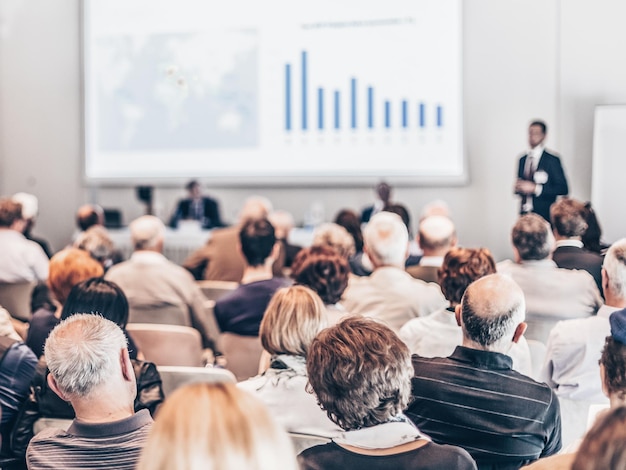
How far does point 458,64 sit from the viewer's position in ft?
26.6

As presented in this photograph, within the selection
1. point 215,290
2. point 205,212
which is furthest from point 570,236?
point 205,212

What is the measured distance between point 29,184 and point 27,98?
3.28 feet

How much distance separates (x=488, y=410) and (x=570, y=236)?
273 cm

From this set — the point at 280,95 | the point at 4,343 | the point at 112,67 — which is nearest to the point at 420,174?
the point at 280,95

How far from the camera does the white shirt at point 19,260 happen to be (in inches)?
222

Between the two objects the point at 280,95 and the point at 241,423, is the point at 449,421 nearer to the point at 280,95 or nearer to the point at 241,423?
the point at 241,423

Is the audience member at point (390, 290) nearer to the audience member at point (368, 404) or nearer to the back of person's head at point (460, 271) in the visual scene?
the back of person's head at point (460, 271)

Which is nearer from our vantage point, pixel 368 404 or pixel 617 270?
pixel 368 404

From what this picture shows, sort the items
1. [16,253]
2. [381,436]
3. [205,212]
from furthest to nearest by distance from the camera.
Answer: [205,212]
[16,253]
[381,436]

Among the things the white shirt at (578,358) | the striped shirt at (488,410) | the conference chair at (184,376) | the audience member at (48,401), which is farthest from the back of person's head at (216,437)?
the white shirt at (578,358)

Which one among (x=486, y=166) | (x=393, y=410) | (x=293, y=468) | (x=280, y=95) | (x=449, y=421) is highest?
(x=280, y=95)

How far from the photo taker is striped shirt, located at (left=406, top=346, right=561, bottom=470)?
2.42 m

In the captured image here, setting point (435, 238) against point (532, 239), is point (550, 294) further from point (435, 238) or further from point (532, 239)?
point (435, 238)

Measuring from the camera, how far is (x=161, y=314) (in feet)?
15.6
